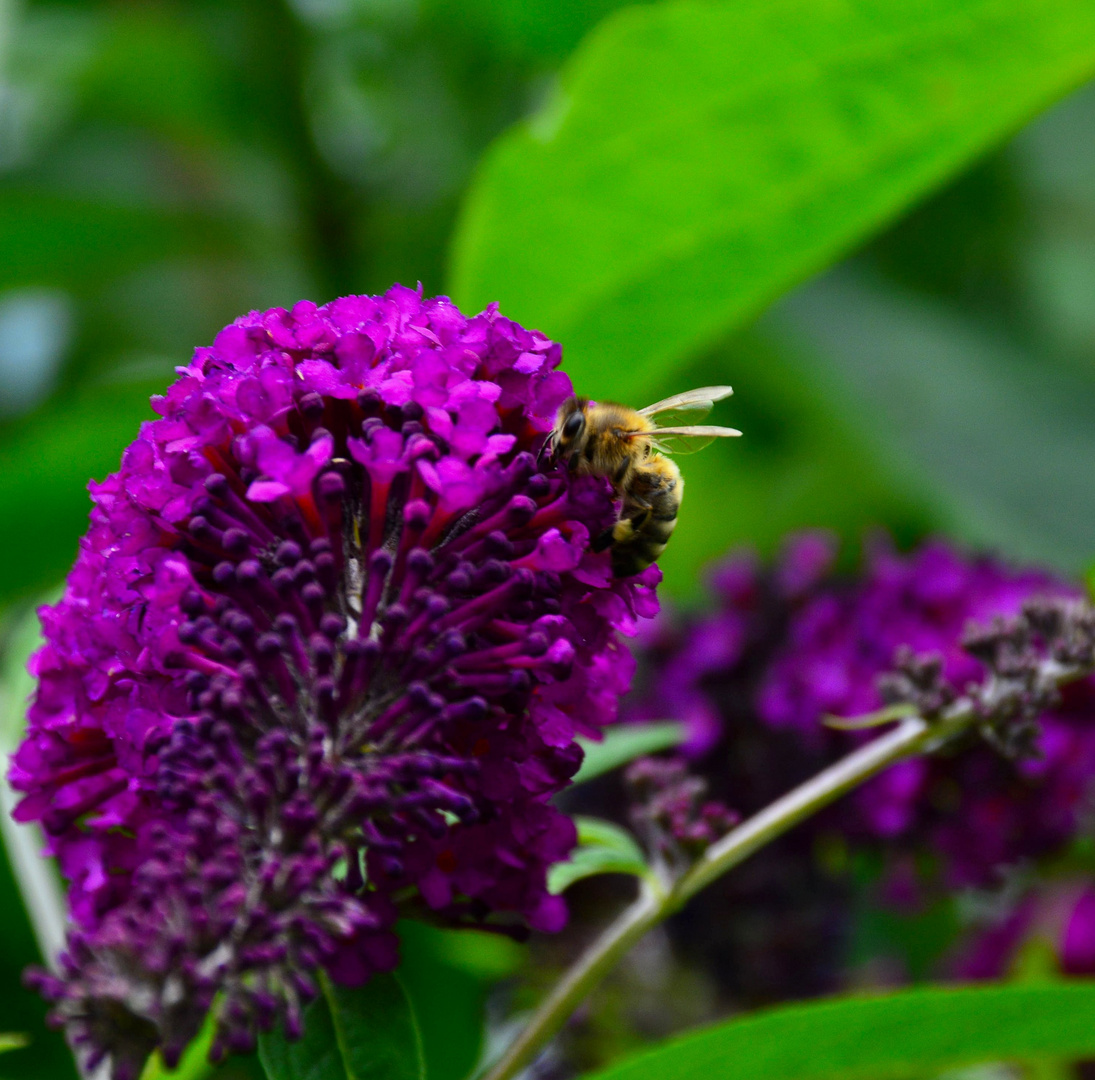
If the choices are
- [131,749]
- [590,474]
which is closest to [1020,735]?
[590,474]

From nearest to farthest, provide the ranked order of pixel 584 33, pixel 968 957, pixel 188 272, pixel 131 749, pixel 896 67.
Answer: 1. pixel 131 749
2. pixel 896 67
3. pixel 968 957
4. pixel 584 33
5. pixel 188 272

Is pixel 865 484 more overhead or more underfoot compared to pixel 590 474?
more overhead

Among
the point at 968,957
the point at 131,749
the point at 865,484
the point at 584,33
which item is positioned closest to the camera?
the point at 131,749

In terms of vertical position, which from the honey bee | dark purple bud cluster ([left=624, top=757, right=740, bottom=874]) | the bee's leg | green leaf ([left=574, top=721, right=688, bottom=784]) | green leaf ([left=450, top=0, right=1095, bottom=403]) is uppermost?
green leaf ([left=450, top=0, right=1095, bottom=403])

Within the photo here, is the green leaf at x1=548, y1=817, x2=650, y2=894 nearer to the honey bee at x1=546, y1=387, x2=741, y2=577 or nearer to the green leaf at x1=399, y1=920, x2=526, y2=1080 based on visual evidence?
the honey bee at x1=546, y1=387, x2=741, y2=577

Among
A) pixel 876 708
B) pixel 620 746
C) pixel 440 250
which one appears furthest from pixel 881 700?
pixel 440 250

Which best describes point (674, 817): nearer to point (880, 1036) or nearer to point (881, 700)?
point (880, 1036)

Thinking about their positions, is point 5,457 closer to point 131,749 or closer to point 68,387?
point 68,387

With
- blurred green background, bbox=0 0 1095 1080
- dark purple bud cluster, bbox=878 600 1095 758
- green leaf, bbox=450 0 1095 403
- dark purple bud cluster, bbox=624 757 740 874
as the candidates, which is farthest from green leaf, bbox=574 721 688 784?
blurred green background, bbox=0 0 1095 1080
